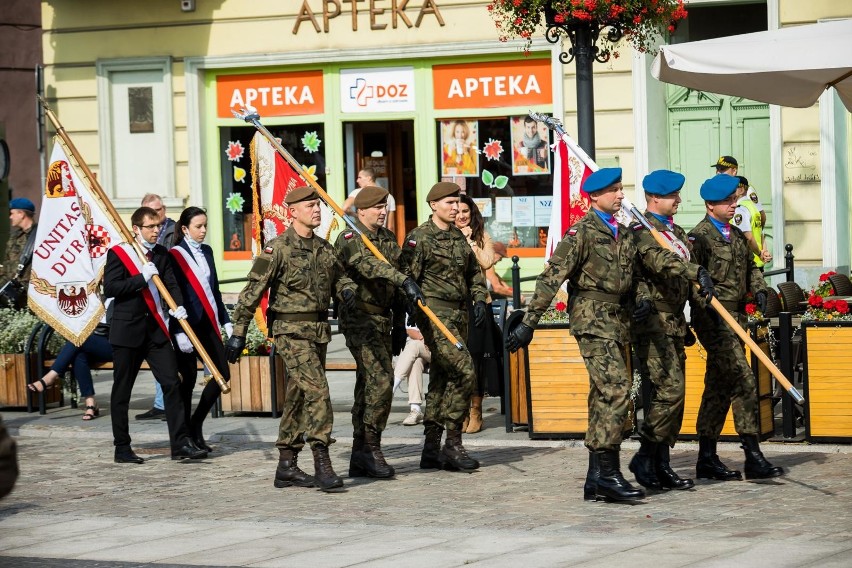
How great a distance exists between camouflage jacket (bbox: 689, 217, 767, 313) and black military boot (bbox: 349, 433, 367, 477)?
8.22 ft

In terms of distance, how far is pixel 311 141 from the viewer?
760 inches

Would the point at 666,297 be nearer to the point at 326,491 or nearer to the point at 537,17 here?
the point at 326,491

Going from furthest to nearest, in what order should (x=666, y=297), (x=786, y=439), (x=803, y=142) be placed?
(x=803, y=142), (x=786, y=439), (x=666, y=297)

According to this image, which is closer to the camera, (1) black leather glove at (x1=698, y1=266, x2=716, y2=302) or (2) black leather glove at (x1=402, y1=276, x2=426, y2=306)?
(1) black leather glove at (x1=698, y1=266, x2=716, y2=302)

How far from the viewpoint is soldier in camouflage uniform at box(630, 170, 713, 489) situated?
30.6 feet

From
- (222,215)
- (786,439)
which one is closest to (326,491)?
(786,439)

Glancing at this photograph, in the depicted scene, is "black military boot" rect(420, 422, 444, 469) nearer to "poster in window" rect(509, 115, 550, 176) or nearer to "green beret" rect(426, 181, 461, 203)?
"green beret" rect(426, 181, 461, 203)

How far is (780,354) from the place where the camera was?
11.0 m

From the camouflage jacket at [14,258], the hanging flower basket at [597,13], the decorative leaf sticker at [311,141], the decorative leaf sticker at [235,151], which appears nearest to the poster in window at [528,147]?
the decorative leaf sticker at [311,141]

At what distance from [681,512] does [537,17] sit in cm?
504

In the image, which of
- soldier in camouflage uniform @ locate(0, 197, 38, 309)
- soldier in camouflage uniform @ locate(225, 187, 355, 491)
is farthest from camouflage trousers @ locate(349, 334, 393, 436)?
soldier in camouflage uniform @ locate(0, 197, 38, 309)

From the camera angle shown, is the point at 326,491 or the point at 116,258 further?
the point at 116,258

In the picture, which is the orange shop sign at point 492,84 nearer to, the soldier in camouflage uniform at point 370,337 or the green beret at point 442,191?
the green beret at point 442,191

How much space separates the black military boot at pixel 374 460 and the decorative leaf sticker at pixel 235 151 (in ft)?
32.2
